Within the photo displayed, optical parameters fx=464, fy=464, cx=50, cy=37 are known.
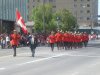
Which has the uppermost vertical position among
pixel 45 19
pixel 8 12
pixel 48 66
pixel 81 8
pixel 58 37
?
pixel 81 8

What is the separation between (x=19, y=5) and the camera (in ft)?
236

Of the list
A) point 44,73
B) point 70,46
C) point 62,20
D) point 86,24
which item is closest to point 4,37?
point 70,46

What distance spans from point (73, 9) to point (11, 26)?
100 m

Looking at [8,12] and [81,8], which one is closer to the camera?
[8,12]

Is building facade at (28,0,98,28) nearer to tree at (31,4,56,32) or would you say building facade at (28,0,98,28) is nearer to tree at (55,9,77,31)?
tree at (55,9,77,31)

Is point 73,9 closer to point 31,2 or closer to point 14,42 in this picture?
point 31,2

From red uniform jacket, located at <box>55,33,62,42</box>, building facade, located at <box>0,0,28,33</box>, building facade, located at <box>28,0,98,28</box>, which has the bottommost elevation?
red uniform jacket, located at <box>55,33,62,42</box>

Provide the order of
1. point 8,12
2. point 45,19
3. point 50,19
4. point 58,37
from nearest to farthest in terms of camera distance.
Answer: point 58,37, point 8,12, point 45,19, point 50,19

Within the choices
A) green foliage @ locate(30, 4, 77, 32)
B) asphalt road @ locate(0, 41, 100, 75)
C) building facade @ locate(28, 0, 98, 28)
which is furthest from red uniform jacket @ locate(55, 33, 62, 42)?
building facade @ locate(28, 0, 98, 28)

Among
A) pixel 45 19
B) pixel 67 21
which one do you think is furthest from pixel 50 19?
pixel 67 21

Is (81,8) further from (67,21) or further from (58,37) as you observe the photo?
(58,37)

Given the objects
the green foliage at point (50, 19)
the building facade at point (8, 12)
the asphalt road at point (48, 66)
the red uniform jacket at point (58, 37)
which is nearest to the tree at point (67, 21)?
the green foliage at point (50, 19)

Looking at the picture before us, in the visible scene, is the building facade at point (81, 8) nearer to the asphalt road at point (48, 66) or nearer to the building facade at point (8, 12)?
the building facade at point (8, 12)

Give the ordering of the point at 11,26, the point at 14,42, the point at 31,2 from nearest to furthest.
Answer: the point at 14,42, the point at 11,26, the point at 31,2
